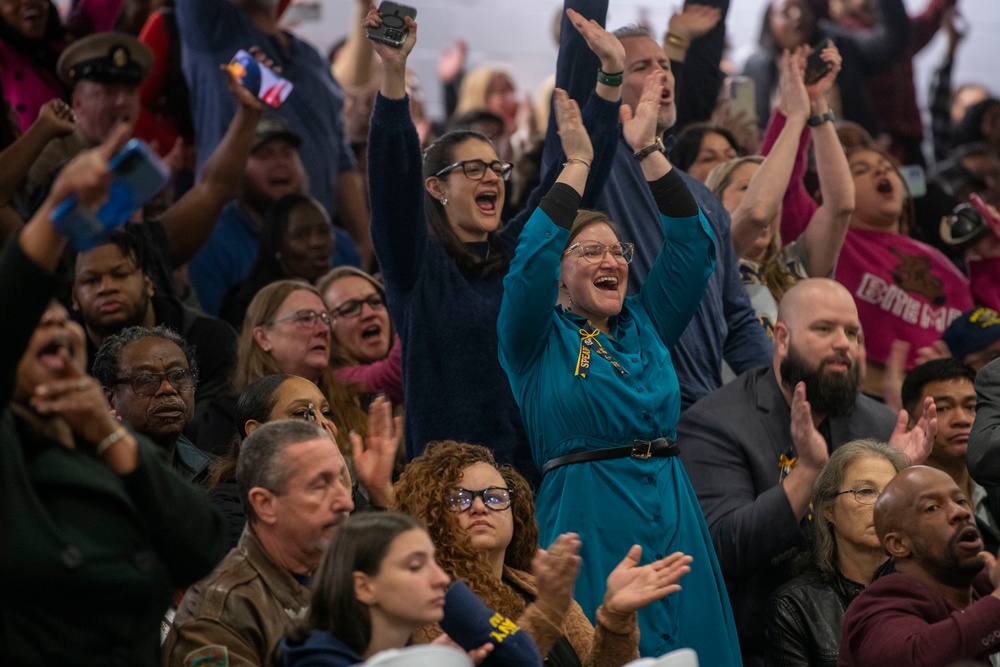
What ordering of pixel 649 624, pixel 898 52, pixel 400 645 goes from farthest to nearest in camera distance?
1. pixel 898 52
2. pixel 649 624
3. pixel 400 645

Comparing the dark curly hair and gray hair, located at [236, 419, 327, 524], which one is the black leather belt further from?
gray hair, located at [236, 419, 327, 524]

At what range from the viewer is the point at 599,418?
3516 millimetres

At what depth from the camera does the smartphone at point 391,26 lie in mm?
3867

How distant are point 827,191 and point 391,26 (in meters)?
Result: 1.78

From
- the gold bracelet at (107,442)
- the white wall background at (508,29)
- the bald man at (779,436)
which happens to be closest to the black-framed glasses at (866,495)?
the bald man at (779,436)

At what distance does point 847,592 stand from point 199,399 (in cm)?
188

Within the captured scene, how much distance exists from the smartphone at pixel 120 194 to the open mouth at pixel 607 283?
1.50 m

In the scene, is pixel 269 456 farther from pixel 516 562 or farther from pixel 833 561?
pixel 833 561

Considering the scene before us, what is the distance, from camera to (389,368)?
4.44 meters

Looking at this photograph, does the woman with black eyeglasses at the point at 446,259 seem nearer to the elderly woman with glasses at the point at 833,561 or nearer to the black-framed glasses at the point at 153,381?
the black-framed glasses at the point at 153,381

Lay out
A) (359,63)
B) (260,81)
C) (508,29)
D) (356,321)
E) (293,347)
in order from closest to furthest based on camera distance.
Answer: (293,347) < (356,321) < (260,81) < (359,63) < (508,29)

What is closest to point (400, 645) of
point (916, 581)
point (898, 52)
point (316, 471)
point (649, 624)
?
point (316, 471)

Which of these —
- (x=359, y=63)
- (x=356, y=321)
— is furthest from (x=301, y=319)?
(x=359, y=63)

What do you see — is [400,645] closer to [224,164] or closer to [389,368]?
[389,368]
